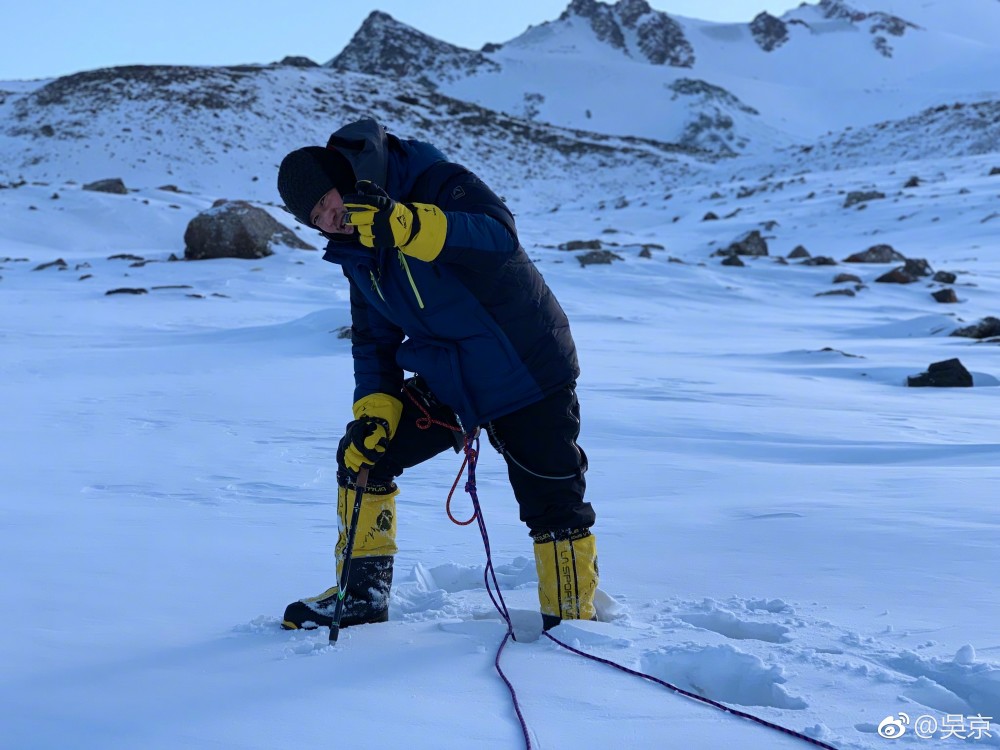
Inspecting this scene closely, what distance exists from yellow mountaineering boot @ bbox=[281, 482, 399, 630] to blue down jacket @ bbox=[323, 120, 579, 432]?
1.25 ft

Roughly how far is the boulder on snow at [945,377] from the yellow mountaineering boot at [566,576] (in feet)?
16.4

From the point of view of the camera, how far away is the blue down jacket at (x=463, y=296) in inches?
92.1

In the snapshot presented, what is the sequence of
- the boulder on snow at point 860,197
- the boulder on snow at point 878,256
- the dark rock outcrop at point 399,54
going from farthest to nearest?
the dark rock outcrop at point 399,54
the boulder on snow at point 860,197
the boulder on snow at point 878,256

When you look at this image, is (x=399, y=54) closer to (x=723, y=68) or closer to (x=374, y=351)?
(x=723, y=68)

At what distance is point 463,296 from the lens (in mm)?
2385

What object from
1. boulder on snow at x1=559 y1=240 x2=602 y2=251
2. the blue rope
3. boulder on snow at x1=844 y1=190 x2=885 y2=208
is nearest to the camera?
the blue rope

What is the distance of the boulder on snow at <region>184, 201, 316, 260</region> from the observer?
46.6ft

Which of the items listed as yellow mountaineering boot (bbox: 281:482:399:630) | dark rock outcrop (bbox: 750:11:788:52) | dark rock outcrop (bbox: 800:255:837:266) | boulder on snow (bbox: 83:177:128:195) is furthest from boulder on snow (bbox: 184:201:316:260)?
dark rock outcrop (bbox: 750:11:788:52)

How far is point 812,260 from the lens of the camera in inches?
581

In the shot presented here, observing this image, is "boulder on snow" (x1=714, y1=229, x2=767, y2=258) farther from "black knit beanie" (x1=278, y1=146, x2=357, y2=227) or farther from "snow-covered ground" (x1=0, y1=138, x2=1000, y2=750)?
"black knit beanie" (x1=278, y1=146, x2=357, y2=227)

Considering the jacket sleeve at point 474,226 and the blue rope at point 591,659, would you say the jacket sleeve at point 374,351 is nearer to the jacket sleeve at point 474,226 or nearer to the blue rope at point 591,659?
the blue rope at point 591,659

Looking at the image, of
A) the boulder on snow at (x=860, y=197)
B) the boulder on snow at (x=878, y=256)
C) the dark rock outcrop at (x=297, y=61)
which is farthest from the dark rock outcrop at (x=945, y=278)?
the dark rock outcrop at (x=297, y=61)

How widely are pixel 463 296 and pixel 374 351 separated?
47 cm

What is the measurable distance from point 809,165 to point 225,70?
26521 mm
